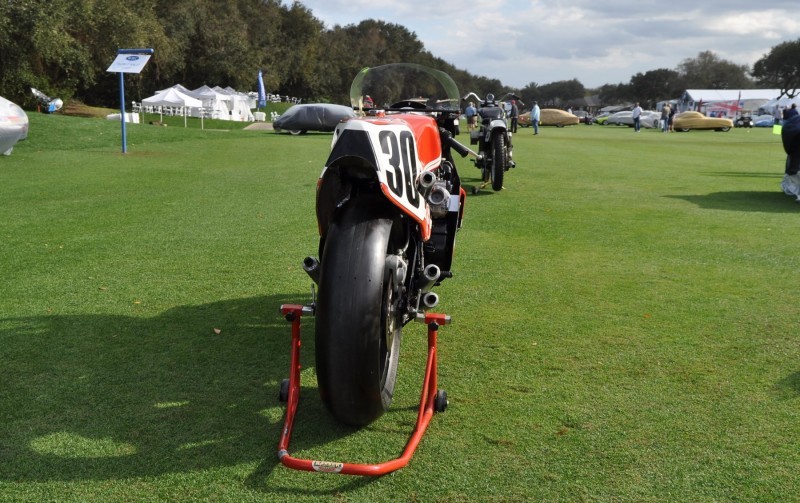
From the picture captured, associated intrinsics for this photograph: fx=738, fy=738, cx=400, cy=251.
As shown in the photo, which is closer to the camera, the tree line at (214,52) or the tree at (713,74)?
the tree line at (214,52)

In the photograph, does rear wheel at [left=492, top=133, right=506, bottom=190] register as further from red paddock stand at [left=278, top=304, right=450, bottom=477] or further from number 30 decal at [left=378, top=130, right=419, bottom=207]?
red paddock stand at [left=278, top=304, right=450, bottom=477]

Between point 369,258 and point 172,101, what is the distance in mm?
41445

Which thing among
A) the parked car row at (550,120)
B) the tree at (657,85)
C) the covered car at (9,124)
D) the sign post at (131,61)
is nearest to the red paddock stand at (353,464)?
the parked car row at (550,120)

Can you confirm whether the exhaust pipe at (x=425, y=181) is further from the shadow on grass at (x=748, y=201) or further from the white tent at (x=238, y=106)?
the white tent at (x=238, y=106)

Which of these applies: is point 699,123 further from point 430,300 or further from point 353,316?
point 353,316

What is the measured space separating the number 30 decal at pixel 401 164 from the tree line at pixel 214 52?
21.2ft

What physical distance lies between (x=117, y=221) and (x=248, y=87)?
182 ft

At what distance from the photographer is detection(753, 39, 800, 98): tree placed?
107625mm

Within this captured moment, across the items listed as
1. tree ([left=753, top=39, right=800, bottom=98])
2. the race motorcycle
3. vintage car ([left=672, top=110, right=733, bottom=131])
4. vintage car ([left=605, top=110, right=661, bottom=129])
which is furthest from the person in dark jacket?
tree ([left=753, top=39, right=800, bottom=98])

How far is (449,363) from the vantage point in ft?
14.7

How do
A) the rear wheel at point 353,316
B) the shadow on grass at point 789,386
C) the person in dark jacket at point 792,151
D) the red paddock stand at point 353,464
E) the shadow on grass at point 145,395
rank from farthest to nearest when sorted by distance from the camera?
1. the person in dark jacket at point 792,151
2. the shadow on grass at point 789,386
3. the shadow on grass at point 145,395
4. the rear wheel at point 353,316
5. the red paddock stand at point 353,464

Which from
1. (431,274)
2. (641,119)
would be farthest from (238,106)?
(431,274)

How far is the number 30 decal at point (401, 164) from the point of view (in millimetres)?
3426

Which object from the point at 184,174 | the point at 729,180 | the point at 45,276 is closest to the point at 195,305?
the point at 45,276
